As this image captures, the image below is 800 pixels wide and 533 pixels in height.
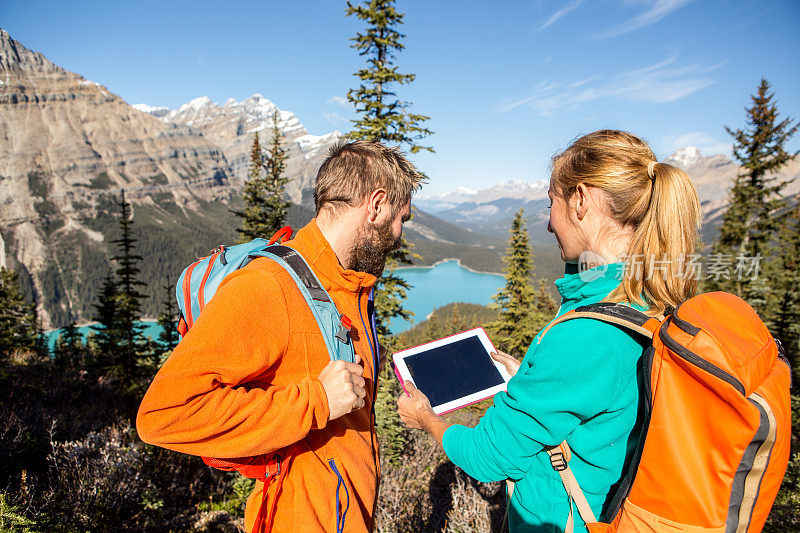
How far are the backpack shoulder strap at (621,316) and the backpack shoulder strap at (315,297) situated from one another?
95 cm

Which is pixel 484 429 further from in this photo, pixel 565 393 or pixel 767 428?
pixel 767 428

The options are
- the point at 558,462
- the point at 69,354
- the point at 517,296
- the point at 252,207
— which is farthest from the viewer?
the point at 69,354

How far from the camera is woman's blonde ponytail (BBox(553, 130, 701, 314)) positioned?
5.14 feet

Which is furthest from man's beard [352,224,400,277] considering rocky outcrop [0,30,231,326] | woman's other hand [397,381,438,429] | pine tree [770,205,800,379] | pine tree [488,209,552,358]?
rocky outcrop [0,30,231,326]

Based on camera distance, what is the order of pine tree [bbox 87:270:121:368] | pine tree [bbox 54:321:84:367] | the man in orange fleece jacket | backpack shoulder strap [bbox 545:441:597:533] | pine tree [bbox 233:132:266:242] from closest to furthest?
1. the man in orange fleece jacket
2. backpack shoulder strap [bbox 545:441:597:533]
3. pine tree [bbox 233:132:266:242]
4. pine tree [bbox 54:321:84:367]
5. pine tree [bbox 87:270:121:368]

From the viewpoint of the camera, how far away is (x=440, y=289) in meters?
133

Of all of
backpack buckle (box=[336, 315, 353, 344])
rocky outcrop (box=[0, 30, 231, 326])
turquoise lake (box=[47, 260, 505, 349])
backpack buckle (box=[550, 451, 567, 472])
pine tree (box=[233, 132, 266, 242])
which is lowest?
turquoise lake (box=[47, 260, 505, 349])

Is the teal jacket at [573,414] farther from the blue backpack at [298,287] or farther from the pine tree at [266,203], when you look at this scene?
the pine tree at [266,203]

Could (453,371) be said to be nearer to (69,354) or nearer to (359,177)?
(359,177)

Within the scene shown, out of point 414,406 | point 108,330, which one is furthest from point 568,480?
point 108,330

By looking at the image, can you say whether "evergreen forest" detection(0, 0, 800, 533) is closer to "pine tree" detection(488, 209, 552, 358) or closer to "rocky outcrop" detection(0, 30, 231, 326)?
"pine tree" detection(488, 209, 552, 358)

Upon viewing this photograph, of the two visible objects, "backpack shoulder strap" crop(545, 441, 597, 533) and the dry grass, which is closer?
"backpack shoulder strap" crop(545, 441, 597, 533)

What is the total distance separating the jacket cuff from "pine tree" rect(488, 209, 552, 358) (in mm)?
16344

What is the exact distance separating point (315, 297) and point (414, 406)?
96cm
